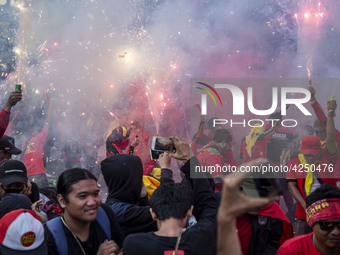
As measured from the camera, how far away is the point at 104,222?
8.45 ft

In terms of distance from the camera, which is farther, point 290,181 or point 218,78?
point 218,78

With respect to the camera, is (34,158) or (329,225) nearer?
(329,225)

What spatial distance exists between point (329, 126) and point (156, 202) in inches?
107

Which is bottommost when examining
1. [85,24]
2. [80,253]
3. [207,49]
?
[80,253]

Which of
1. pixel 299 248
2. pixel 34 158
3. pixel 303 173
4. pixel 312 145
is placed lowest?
pixel 299 248

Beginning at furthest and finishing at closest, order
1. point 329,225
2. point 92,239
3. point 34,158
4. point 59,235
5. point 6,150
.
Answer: point 34,158
point 6,150
point 329,225
point 92,239
point 59,235

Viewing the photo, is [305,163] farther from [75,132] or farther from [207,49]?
[75,132]

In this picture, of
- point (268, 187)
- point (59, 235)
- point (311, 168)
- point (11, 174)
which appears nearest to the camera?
point (268, 187)

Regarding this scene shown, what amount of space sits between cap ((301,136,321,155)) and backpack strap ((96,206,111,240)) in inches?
104

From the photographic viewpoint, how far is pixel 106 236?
2564 millimetres

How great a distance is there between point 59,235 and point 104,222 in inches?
11.2

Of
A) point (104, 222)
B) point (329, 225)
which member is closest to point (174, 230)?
point (104, 222)

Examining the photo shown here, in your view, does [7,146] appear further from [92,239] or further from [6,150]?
[92,239]

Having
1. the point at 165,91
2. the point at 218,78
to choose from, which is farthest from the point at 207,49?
the point at 165,91
